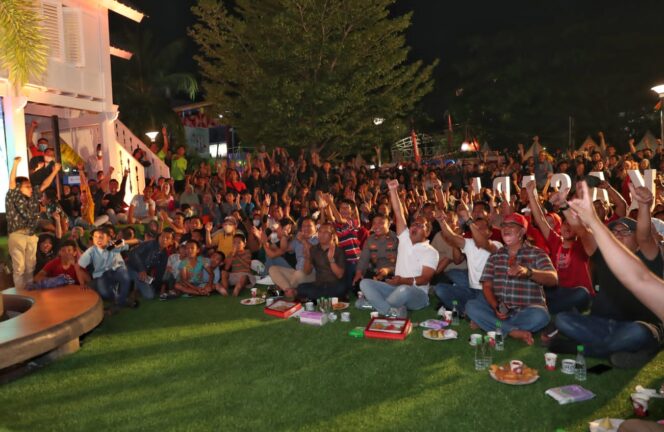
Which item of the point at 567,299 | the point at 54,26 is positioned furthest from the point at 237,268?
the point at 54,26

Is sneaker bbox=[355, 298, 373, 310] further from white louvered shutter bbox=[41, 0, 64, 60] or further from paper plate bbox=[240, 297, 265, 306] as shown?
white louvered shutter bbox=[41, 0, 64, 60]

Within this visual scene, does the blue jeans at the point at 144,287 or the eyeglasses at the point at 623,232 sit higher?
the eyeglasses at the point at 623,232

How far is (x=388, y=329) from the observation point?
22.4 feet

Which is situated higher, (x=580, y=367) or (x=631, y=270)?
(x=631, y=270)

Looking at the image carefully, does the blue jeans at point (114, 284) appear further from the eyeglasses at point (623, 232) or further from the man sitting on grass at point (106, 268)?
the eyeglasses at point (623, 232)

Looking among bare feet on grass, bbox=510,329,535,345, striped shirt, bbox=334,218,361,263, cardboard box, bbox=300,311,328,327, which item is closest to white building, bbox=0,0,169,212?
striped shirt, bbox=334,218,361,263

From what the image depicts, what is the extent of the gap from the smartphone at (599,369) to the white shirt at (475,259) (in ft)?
7.10

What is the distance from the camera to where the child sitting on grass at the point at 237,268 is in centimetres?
1003

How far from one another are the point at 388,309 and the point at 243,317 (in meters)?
2.19

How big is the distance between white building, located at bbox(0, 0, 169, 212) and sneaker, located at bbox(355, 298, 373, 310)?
29.4 feet

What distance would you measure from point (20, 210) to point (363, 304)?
6144 millimetres

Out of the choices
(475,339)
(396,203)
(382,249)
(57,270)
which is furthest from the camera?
(57,270)

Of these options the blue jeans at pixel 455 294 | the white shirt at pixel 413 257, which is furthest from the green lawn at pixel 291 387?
the white shirt at pixel 413 257

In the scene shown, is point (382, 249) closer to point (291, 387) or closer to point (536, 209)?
point (536, 209)
